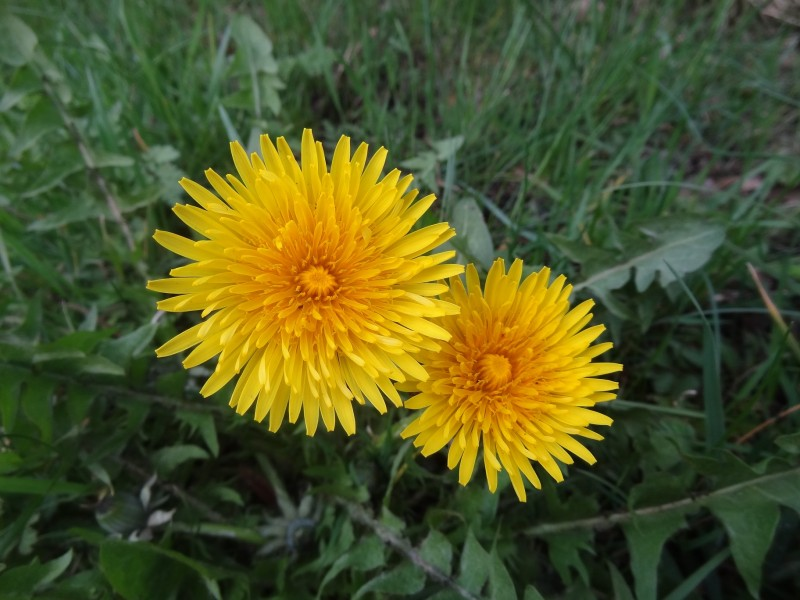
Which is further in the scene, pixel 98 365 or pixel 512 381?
pixel 98 365

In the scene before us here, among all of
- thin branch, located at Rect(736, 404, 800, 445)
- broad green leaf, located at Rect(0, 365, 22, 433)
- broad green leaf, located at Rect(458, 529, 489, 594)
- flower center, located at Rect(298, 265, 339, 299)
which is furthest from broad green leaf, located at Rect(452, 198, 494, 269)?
broad green leaf, located at Rect(0, 365, 22, 433)

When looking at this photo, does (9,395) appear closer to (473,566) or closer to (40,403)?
(40,403)

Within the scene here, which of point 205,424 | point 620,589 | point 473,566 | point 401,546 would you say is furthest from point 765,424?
point 205,424

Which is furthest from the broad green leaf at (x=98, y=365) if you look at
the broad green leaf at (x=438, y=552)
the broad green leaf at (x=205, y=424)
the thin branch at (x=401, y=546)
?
the broad green leaf at (x=438, y=552)

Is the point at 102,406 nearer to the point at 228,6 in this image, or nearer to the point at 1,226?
the point at 1,226

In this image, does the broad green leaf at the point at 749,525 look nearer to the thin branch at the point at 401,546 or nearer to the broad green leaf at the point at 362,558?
the thin branch at the point at 401,546

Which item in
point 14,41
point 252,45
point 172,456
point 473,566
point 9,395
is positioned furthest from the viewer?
point 252,45
